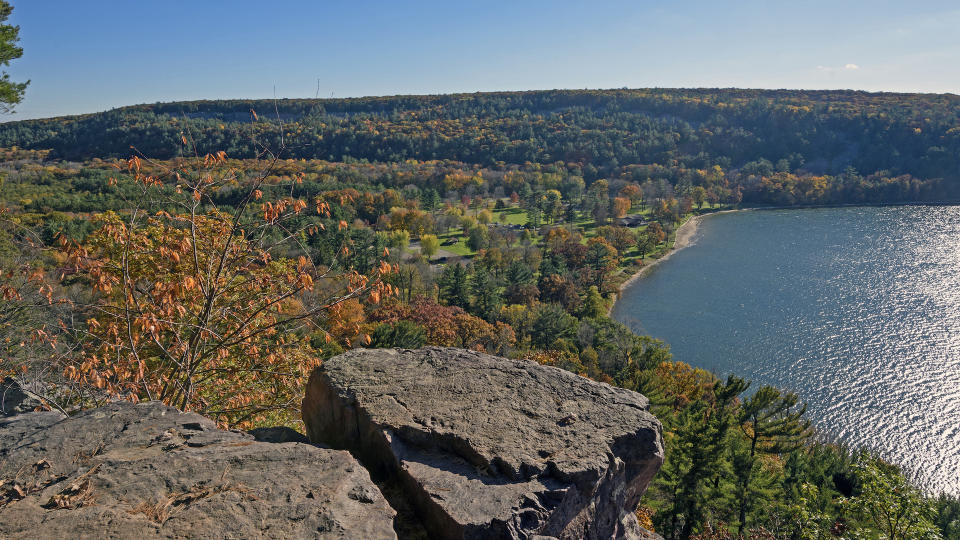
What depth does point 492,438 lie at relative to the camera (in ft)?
19.6

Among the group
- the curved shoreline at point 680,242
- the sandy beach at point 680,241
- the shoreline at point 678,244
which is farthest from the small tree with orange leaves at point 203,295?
the sandy beach at point 680,241

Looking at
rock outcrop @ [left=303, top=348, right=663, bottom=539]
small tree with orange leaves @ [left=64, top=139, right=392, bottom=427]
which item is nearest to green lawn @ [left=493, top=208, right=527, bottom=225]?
small tree with orange leaves @ [left=64, top=139, right=392, bottom=427]

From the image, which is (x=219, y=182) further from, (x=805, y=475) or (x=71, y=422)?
(x=805, y=475)

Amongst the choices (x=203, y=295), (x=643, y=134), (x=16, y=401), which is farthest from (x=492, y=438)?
(x=643, y=134)

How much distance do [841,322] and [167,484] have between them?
204 feet

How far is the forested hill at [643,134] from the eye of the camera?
136m

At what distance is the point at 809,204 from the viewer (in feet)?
396

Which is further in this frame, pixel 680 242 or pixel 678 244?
pixel 680 242

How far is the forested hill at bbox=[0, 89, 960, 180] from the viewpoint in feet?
447

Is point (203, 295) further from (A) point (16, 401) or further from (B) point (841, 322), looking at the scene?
(B) point (841, 322)

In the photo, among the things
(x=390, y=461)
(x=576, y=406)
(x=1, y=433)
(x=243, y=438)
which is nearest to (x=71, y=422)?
(x=1, y=433)

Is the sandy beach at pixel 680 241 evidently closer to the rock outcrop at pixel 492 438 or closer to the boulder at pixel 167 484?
the rock outcrop at pixel 492 438

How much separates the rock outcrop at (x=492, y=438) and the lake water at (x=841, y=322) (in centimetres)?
3711

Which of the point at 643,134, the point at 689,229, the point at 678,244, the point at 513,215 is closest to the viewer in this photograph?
the point at 678,244
